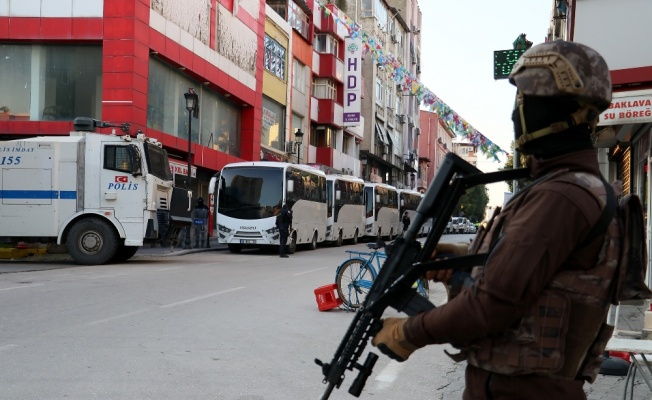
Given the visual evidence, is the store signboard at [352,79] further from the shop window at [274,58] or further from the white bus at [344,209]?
the white bus at [344,209]

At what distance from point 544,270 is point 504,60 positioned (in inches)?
519

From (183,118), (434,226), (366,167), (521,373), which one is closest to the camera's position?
(521,373)

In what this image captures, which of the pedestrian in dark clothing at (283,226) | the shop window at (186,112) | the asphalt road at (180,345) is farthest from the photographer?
the shop window at (186,112)

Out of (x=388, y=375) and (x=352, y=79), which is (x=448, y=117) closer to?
(x=388, y=375)

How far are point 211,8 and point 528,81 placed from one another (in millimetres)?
33793

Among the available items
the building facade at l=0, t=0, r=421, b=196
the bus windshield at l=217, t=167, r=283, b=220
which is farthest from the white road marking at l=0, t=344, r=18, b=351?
the building facade at l=0, t=0, r=421, b=196

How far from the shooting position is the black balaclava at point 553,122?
225cm

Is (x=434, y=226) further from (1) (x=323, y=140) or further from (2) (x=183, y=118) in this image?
(1) (x=323, y=140)

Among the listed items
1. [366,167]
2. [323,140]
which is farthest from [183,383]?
[366,167]

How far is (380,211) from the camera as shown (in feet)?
148

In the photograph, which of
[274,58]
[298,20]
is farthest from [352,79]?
[274,58]

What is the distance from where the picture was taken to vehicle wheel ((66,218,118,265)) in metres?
19.1

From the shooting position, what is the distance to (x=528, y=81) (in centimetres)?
227

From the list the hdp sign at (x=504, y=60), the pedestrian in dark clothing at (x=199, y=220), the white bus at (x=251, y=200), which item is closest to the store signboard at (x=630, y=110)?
the hdp sign at (x=504, y=60)
